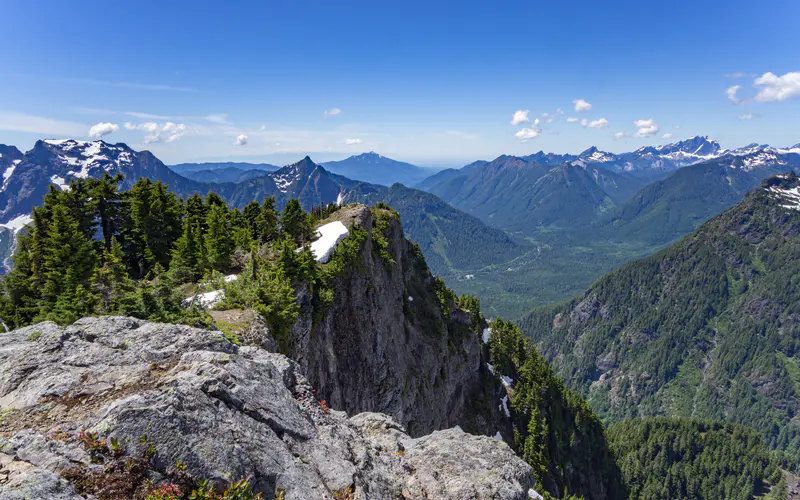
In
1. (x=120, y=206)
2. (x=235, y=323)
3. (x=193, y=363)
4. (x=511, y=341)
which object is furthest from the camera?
(x=511, y=341)

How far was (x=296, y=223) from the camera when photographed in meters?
43.2

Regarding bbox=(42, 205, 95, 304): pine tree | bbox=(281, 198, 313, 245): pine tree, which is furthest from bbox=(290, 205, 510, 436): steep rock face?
bbox=(42, 205, 95, 304): pine tree

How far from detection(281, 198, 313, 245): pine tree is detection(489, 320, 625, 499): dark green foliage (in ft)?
180

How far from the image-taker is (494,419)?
234 ft

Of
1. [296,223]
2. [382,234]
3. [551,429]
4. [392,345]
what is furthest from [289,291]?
[551,429]

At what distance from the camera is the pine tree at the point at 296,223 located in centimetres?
4262

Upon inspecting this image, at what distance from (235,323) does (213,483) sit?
14516mm

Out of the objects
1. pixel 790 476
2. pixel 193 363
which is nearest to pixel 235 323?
pixel 193 363

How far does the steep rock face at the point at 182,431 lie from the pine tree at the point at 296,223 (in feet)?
85.3

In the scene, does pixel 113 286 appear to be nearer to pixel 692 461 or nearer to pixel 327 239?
pixel 327 239

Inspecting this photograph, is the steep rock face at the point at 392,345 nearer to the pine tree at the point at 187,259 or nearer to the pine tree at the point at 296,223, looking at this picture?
the pine tree at the point at 296,223

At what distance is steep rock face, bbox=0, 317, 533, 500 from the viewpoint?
9906 millimetres

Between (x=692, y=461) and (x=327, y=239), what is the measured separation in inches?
6565

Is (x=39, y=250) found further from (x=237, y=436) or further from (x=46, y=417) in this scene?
(x=237, y=436)
